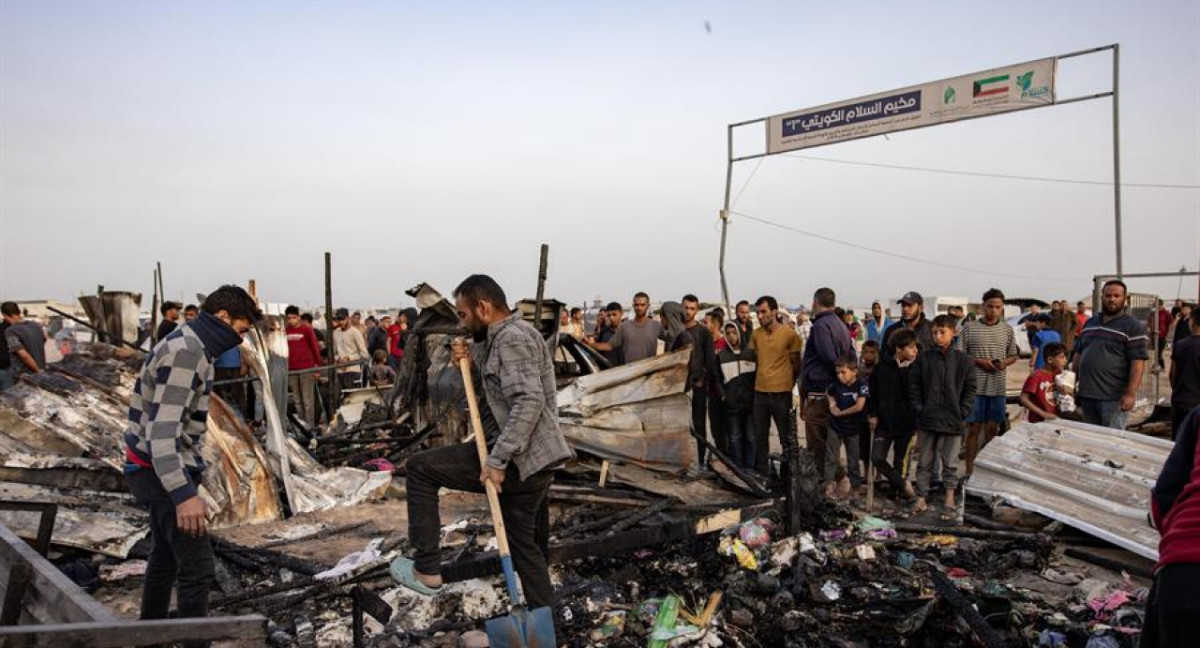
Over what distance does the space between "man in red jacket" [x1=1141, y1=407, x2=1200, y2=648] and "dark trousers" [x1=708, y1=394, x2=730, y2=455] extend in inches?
245

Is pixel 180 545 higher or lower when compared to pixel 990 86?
lower

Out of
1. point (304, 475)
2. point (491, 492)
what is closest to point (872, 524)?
point (491, 492)

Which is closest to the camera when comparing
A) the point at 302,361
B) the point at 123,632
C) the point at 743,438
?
the point at 123,632

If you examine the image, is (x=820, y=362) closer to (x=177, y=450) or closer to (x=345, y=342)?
(x=177, y=450)

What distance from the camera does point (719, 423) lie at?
8.95m

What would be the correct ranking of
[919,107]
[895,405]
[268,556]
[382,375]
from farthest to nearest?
[382,375]
[919,107]
[895,405]
[268,556]

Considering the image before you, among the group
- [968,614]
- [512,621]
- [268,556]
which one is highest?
[512,621]

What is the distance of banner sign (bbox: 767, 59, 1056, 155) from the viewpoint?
1227 centimetres

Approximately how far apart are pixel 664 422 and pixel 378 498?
317 cm

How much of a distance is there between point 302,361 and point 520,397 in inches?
363

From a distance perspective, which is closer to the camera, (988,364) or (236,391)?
(988,364)

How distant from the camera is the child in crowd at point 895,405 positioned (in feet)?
23.1

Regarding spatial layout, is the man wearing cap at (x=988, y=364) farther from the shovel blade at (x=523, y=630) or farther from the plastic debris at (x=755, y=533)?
the shovel blade at (x=523, y=630)

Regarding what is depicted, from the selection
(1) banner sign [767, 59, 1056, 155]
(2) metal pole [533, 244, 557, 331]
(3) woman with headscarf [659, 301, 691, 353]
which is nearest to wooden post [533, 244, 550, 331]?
(2) metal pole [533, 244, 557, 331]
